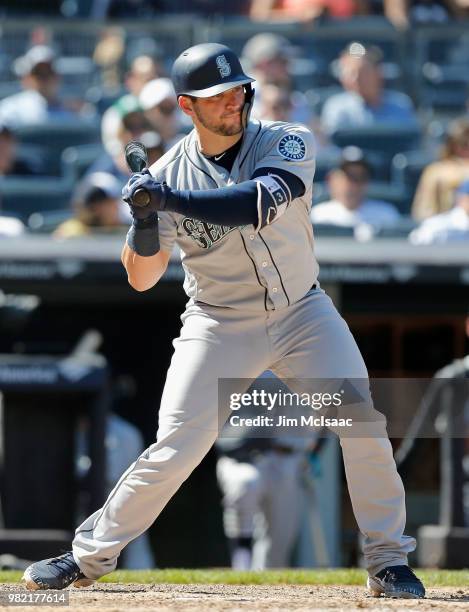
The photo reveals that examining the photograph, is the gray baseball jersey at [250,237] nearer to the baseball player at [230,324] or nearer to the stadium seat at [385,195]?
the baseball player at [230,324]

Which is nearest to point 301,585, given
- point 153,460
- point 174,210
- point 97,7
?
point 153,460

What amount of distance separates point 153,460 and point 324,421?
568 millimetres

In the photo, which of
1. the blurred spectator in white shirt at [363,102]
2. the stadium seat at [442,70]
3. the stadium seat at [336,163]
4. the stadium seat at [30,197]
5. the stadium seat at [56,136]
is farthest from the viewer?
the stadium seat at [442,70]

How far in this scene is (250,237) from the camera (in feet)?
13.5

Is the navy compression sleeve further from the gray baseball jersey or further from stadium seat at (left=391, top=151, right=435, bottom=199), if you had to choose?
stadium seat at (left=391, top=151, right=435, bottom=199)

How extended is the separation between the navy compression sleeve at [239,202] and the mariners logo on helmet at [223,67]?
1.07 ft

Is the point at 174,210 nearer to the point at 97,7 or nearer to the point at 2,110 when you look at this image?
the point at 2,110

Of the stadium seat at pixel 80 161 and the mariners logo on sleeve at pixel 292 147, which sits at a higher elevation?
the stadium seat at pixel 80 161

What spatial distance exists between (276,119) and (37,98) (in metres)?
1.93

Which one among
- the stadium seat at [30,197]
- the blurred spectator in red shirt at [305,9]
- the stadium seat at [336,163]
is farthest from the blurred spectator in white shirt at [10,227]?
the blurred spectator in red shirt at [305,9]

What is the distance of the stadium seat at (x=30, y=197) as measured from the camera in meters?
8.49

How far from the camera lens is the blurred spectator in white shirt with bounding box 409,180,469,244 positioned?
25.3ft

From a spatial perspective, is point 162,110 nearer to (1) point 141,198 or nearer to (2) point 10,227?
(2) point 10,227

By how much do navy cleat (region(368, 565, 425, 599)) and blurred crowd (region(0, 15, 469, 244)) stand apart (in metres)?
3.60
